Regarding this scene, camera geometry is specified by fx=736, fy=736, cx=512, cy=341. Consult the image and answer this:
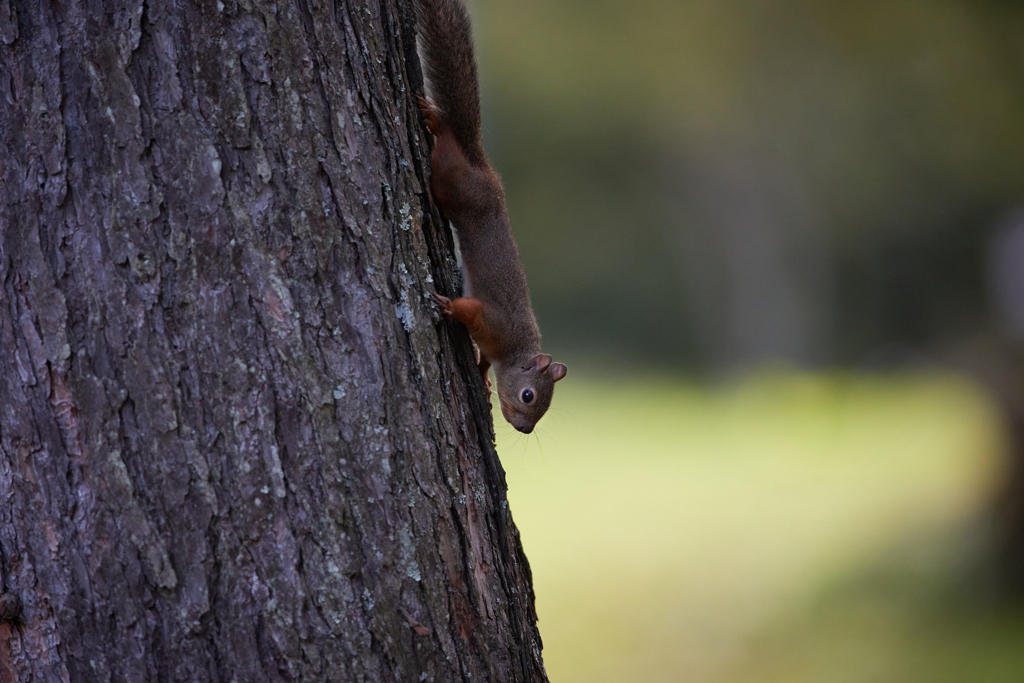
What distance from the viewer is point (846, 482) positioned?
4.68 meters

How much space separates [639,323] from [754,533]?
6.56 ft

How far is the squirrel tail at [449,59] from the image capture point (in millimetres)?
1911

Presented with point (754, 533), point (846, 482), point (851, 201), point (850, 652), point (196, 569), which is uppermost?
point (851, 201)

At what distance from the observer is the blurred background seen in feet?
13.5

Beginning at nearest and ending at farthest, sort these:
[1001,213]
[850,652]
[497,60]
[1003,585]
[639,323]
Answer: [850,652]
[1003,585]
[1001,213]
[497,60]
[639,323]

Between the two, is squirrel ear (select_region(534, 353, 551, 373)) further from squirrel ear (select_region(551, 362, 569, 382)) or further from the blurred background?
the blurred background

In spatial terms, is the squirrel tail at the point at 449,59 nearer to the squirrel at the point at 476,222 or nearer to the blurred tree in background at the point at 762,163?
the squirrel at the point at 476,222

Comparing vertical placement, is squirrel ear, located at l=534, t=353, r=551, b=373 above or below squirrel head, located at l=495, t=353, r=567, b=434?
above

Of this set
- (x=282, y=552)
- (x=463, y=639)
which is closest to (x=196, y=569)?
(x=282, y=552)

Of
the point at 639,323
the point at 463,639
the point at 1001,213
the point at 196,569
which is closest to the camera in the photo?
the point at 196,569

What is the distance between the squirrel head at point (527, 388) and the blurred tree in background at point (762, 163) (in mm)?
2967

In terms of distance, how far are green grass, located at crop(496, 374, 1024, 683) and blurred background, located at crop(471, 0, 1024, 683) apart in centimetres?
2

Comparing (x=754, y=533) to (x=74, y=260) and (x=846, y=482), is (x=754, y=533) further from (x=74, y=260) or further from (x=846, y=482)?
(x=74, y=260)

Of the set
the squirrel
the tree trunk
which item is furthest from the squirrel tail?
the tree trunk
